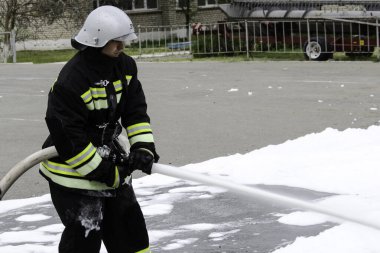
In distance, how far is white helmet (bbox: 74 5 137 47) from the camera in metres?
3.99

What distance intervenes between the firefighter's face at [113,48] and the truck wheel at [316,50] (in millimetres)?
16489

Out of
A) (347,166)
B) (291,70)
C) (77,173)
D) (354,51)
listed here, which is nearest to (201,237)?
(77,173)

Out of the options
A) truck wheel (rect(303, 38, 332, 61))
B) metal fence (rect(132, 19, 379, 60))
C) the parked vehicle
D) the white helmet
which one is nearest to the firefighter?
the white helmet

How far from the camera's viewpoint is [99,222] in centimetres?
415

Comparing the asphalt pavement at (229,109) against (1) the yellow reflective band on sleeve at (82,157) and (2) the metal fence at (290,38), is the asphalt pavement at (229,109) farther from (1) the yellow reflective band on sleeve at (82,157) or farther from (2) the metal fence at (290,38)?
(1) the yellow reflective band on sleeve at (82,157)

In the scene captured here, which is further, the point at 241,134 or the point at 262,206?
the point at 241,134

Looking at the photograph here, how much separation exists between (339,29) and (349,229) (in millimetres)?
15134

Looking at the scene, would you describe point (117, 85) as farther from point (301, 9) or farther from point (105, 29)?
point (301, 9)

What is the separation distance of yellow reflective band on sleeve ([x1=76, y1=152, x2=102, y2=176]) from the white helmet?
1.76 ft

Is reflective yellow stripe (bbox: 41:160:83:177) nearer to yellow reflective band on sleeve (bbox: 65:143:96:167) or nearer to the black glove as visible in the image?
yellow reflective band on sleeve (bbox: 65:143:96:167)

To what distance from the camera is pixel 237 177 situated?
750cm

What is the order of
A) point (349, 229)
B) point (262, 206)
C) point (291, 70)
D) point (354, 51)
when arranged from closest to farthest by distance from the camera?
point (349, 229)
point (262, 206)
point (291, 70)
point (354, 51)

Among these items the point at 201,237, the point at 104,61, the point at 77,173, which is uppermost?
the point at 104,61

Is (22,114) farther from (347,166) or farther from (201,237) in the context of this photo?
(201,237)
